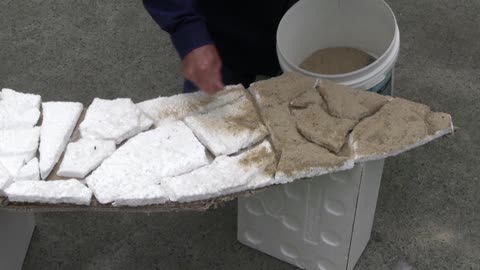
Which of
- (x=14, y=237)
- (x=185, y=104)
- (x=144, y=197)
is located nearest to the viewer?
(x=144, y=197)

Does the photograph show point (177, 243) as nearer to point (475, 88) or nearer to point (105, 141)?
point (105, 141)

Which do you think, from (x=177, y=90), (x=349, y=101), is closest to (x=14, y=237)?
(x=177, y=90)

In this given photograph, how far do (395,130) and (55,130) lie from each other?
933 mm

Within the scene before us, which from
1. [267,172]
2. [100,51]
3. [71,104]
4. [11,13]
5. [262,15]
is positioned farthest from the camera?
[11,13]

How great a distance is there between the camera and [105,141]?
171 cm

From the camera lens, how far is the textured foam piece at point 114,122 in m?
1.72

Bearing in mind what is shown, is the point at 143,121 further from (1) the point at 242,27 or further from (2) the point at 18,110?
(1) the point at 242,27

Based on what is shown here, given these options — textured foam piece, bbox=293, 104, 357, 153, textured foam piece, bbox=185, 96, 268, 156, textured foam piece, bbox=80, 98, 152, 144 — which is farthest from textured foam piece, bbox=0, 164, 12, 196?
textured foam piece, bbox=293, 104, 357, 153

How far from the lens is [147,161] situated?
1.64 metres

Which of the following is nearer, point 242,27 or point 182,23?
point 182,23

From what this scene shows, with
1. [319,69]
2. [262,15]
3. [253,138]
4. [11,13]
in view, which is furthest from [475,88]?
[11,13]

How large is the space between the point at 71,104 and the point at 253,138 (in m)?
0.57

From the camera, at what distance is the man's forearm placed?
67.9 inches

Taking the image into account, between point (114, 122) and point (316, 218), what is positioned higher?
point (114, 122)
